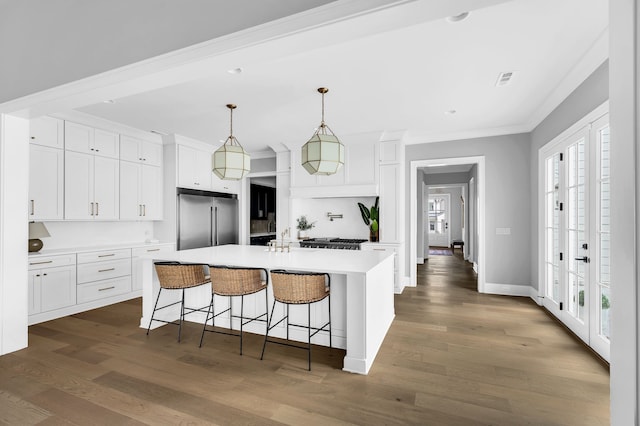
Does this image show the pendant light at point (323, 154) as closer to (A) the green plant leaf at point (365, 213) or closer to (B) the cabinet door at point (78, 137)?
(A) the green plant leaf at point (365, 213)

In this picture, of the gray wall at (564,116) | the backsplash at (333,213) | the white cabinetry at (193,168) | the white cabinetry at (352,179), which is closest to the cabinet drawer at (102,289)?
the white cabinetry at (193,168)

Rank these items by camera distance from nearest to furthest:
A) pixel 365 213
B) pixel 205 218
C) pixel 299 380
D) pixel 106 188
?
pixel 299 380
pixel 106 188
pixel 365 213
pixel 205 218

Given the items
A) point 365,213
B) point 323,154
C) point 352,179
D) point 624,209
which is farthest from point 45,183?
point 624,209

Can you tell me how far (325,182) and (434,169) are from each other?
192 inches

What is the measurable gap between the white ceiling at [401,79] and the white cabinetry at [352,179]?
0.75 feet

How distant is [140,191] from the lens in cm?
504

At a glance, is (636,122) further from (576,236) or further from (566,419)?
(576,236)

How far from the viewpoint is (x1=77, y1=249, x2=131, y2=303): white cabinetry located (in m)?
4.12

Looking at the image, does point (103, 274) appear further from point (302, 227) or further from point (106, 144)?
point (302, 227)

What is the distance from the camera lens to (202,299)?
3646 mm

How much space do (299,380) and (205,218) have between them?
13.6 ft

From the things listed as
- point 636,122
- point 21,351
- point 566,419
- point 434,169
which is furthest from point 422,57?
point 434,169

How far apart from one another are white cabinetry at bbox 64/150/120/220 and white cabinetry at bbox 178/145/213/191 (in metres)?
0.99

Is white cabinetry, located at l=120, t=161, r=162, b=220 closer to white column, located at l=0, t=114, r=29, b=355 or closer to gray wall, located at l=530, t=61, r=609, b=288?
white column, located at l=0, t=114, r=29, b=355
